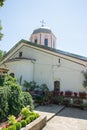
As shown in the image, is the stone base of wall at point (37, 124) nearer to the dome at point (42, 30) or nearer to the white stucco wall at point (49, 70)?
the white stucco wall at point (49, 70)

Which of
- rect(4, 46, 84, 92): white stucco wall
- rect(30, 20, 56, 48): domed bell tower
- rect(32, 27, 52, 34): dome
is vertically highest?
rect(32, 27, 52, 34): dome

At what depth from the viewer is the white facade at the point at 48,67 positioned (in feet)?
62.6

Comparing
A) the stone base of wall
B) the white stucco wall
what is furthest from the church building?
the stone base of wall

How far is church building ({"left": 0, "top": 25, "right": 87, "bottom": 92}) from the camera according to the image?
1908cm

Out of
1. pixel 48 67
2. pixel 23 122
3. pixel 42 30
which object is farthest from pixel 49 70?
pixel 42 30

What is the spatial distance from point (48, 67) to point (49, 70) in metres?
0.37

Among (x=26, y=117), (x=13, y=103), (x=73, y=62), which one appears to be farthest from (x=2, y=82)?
(x=73, y=62)

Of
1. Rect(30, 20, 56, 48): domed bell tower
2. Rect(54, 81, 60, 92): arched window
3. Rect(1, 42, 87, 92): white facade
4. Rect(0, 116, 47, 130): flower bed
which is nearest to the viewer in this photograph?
Rect(0, 116, 47, 130): flower bed

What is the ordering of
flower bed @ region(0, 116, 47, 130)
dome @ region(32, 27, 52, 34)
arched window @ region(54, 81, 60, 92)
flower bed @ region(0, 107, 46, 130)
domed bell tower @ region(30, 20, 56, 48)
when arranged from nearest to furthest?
flower bed @ region(0, 107, 46, 130) < flower bed @ region(0, 116, 47, 130) < arched window @ region(54, 81, 60, 92) < domed bell tower @ region(30, 20, 56, 48) < dome @ region(32, 27, 52, 34)

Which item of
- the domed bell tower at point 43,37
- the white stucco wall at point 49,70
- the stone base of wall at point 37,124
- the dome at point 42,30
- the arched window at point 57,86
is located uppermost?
the dome at point 42,30

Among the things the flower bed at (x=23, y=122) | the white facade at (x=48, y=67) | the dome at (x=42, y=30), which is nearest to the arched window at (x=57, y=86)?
the white facade at (x=48, y=67)

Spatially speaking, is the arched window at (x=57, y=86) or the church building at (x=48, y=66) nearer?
the church building at (x=48, y=66)

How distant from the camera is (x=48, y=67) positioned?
68.7 ft

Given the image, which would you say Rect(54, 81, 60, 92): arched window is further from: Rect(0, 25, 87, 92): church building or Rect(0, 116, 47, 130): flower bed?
Rect(0, 116, 47, 130): flower bed
